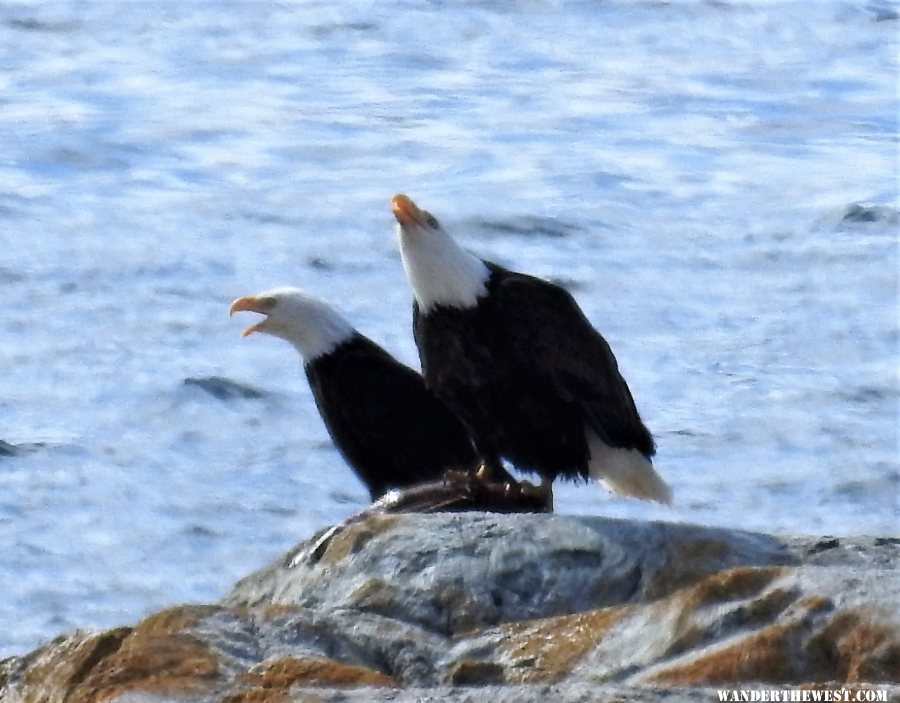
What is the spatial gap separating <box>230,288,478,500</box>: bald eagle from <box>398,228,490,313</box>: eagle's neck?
1.19 meters

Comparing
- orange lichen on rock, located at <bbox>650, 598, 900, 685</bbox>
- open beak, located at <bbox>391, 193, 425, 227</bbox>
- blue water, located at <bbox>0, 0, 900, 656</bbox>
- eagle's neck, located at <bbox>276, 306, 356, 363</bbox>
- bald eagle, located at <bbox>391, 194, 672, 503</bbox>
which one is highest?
open beak, located at <bbox>391, 193, 425, 227</bbox>

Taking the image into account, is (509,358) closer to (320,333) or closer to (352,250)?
(320,333)

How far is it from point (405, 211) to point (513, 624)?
2743 mm

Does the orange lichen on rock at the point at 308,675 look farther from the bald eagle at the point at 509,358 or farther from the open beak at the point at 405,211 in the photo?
the open beak at the point at 405,211

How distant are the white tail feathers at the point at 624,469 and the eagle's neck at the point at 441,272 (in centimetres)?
76

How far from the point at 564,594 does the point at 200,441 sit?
15976 mm

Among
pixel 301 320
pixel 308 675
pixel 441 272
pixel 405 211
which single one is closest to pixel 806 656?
Answer: pixel 308 675

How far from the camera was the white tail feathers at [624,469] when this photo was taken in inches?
321

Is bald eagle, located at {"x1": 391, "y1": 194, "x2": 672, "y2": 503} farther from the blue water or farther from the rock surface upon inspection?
the blue water

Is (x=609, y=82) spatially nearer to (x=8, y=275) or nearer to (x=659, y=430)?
(x=8, y=275)

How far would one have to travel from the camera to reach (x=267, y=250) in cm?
2498

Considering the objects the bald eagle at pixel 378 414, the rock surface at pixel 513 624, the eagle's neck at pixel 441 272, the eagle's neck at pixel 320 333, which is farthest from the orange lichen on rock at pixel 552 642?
the eagle's neck at pixel 320 333

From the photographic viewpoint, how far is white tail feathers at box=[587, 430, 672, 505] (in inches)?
Answer: 321

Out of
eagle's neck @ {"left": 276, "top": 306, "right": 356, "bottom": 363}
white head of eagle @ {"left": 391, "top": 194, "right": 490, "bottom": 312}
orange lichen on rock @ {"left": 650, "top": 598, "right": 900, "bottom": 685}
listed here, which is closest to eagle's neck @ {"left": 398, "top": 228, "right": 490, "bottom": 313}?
white head of eagle @ {"left": 391, "top": 194, "right": 490, "bottom": 312}
